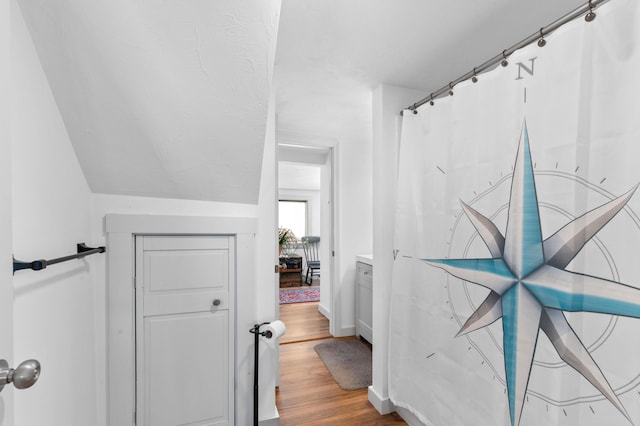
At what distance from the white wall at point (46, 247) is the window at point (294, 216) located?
5675 mm

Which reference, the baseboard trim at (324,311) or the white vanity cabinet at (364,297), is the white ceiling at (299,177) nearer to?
the white vanity cabinet at (364,297)

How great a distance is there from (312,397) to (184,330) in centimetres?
118

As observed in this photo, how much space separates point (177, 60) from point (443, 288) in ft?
5.20

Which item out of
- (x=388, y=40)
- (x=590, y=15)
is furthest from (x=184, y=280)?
(x=590, y=15)

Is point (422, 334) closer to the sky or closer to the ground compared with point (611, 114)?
closer to the ground

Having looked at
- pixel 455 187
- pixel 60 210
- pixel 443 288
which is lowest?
pixel 443 288

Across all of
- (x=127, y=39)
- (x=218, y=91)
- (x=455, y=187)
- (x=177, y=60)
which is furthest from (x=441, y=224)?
(x=127, y=39)

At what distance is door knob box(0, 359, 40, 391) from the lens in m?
0.51

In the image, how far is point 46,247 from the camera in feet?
3.04

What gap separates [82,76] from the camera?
0.98 metres

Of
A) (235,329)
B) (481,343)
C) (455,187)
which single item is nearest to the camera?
(481,343)

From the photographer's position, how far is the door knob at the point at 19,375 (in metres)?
0.51

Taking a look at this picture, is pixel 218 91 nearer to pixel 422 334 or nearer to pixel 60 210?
pixel 60 210

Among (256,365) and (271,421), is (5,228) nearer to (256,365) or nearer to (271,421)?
(256,365)
